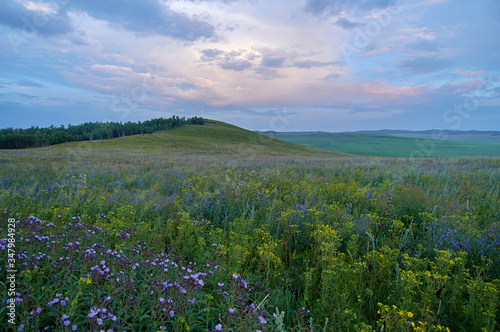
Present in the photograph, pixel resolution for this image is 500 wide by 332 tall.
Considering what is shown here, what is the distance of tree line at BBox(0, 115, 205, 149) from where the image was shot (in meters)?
62.4

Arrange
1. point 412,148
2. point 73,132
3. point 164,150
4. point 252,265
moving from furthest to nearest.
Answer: point 412,148 < point 73,132 < point 164,150 < point 252,265

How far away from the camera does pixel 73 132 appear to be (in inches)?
3214

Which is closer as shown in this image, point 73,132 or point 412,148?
point 73,132

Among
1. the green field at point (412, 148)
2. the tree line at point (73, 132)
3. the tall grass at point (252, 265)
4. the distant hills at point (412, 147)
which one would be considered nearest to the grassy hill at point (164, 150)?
the tall grass at point (252, 265)

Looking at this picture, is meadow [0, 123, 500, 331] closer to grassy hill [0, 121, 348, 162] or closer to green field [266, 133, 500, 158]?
grassy hill [0, 121, 348, 162]

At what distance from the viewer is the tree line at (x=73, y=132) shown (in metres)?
62.4

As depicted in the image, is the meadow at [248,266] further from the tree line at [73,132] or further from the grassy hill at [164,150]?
the tree line at [73,132]

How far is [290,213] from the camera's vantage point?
4.36 metres

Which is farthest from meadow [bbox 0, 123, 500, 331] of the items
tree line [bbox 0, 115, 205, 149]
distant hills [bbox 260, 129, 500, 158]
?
tree line [bbox 0, 115, 205, 149]

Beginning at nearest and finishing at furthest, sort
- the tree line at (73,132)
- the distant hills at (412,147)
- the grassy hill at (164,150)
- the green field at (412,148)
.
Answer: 1. the grassy hill at (164,150)
2. the tree line at (73,132)
3. the green field at (412,148)
4. the distant hills at (412,147)

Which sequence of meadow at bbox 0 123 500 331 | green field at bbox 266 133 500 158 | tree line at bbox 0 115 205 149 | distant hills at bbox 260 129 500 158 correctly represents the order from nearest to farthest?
meadow at bbox 0 123 500 331
tree line at bbox 0 115 205 149
green field at bbox 266 133 500 158
distant hills at bbox 260 129 500 158

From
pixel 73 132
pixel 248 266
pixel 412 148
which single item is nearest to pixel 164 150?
pixel 248 266

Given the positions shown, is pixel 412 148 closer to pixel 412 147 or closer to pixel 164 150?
pixel 412 147

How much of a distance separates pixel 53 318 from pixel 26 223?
157 centimetres
